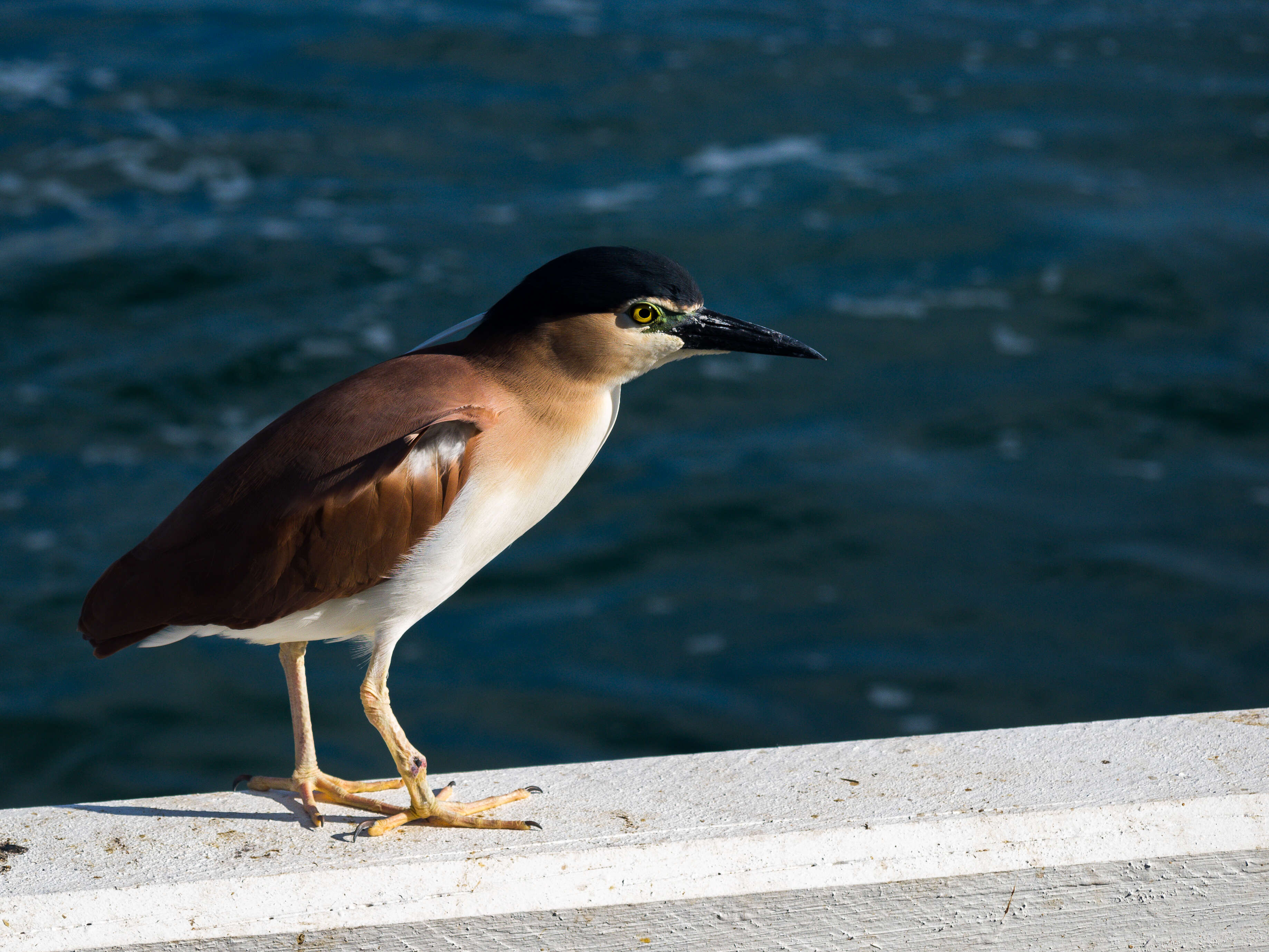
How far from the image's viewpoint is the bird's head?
2.80 metres

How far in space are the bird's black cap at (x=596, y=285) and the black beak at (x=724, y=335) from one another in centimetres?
5

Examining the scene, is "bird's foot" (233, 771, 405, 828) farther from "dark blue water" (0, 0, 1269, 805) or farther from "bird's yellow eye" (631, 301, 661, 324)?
"dark blue water" (0, 0, 1269, 805)

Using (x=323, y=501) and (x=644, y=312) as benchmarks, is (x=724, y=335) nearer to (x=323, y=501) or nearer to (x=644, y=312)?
(x=644, y=312)

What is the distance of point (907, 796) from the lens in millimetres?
2615

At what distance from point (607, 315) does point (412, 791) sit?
3.70 ft

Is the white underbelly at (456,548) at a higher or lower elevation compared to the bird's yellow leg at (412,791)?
higher

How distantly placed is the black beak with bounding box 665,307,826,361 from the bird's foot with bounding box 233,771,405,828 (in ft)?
4.14

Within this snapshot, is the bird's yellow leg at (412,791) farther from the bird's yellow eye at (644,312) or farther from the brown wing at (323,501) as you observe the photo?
the bird's yellow eye at (644,312)

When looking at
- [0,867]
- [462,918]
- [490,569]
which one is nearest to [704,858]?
[462,918]

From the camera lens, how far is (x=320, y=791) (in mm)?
2961

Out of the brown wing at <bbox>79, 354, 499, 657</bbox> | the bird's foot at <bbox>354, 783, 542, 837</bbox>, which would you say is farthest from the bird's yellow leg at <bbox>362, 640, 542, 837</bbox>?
the brown wing at <bbox>79, 354, 499, 657</bbox>

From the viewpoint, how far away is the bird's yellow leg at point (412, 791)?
2754 mm

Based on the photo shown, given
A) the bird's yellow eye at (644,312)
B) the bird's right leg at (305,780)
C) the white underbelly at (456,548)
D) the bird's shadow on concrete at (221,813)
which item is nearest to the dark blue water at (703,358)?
the bird's right leg at (305,780)

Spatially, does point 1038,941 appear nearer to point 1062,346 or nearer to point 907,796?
point 907,796
